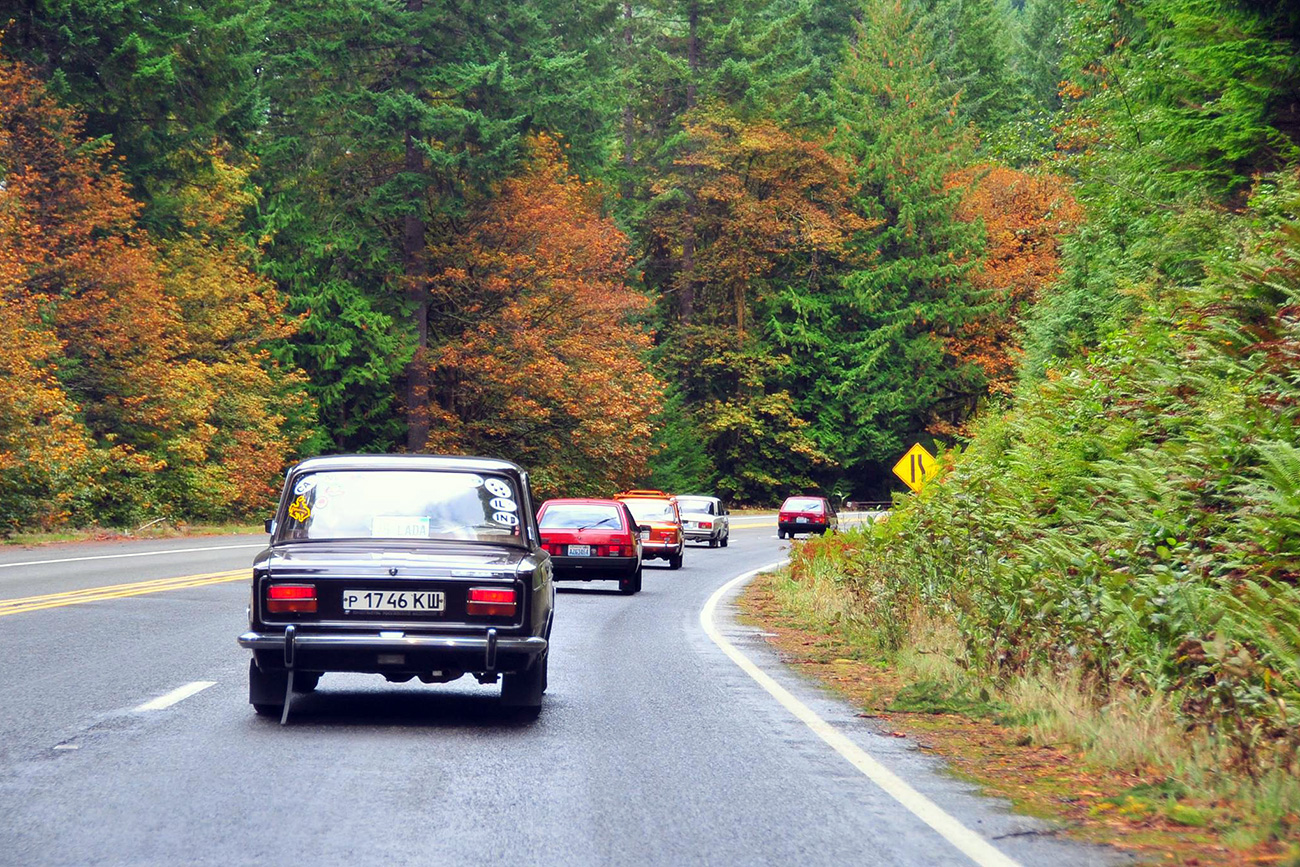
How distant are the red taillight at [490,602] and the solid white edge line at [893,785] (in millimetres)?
2140

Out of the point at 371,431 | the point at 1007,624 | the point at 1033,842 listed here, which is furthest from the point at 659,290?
the point at 1033,842

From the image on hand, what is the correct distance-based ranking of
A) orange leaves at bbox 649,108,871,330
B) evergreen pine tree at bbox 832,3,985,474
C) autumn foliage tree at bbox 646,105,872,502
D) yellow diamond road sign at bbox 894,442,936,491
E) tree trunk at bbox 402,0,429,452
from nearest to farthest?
1. yellow diamond road sign at bbox 894,442,936,491
2. tree trunk at bbox 402,0,429,452
3. orange leaves at bbox 649,108,871,330
4. autumn foliage tree at bbox 646,105,872,502
5. evergreen pine tree at bbox 832,3,985,474

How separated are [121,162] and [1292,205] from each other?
37676 millimetres

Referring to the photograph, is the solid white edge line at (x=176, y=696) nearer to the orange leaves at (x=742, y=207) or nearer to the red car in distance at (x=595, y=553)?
the red car in distance at (x=595, y=553)

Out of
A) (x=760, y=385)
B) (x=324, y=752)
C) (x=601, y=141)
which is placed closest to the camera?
(x=324, y=752)

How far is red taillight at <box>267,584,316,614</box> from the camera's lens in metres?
9.59

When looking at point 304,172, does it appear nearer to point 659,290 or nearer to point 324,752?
point 659,290

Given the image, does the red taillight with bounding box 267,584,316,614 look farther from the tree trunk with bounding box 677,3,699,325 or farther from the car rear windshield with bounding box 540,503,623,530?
the tree trunk with bounding box 677,3,699,325

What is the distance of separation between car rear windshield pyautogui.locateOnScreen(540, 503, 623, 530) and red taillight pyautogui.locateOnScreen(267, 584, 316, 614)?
16.1 meters

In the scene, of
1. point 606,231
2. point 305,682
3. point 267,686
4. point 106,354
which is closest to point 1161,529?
point 305,682

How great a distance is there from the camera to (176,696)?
10.9 m

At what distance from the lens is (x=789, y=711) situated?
10867mm

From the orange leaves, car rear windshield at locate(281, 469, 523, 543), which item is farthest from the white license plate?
the orange leaves

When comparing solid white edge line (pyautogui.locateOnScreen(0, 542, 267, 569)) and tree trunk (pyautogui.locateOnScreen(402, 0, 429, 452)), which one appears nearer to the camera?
solid white edge line (pyautogui.locateOnScreen(0, 542, 267, 569))
